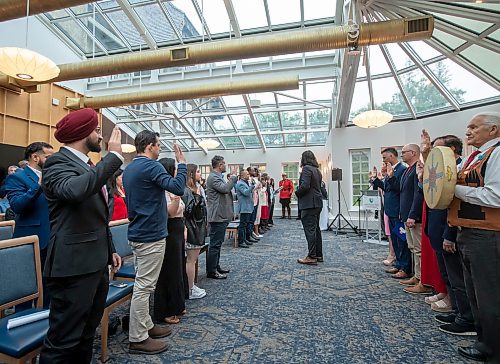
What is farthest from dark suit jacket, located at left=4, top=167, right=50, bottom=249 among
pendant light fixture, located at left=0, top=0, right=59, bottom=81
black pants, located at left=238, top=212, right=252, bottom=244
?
black pants, located at left=238, top=212, right=252, bottom=244

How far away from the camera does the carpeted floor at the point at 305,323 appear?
1.95 meters

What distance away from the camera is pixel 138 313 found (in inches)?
77.2

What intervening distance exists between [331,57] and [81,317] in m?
7.87

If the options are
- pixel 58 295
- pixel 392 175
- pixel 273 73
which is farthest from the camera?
pixel 273 73

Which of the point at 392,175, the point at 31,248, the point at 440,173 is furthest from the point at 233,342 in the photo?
the point at 392,175

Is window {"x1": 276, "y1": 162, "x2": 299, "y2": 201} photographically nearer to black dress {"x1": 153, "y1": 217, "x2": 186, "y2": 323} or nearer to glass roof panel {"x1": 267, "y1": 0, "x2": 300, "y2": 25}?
glass roof panel {"x1": 267, "y1": 0, "x2": 300, "y2": 25}

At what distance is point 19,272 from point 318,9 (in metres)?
6.99

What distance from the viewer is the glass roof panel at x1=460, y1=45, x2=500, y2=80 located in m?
5.05

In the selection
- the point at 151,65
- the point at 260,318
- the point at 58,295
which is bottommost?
the point at 260,318

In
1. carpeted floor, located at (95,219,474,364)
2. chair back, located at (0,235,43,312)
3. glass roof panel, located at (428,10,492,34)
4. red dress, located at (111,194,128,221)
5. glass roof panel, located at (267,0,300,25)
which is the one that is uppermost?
glass roof panel, located at (267,0,300,25)

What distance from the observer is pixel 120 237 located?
2783 millimetres

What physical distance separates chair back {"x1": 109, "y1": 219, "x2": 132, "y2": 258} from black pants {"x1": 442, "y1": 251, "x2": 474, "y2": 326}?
2.70 m

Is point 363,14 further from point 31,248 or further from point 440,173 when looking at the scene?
point 31,248

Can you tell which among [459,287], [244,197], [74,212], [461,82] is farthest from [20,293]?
[461,82]
